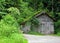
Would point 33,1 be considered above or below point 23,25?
above

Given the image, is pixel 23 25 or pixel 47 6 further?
pixel 47 6

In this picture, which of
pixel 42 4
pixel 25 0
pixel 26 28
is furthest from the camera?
pixel 25 0

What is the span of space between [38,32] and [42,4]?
37.6 feet

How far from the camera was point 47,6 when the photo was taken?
173 feet

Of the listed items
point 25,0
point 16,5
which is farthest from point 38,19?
point 25,0

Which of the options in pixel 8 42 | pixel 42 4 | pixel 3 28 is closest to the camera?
pixel 8 42

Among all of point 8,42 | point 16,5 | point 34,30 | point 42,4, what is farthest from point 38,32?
point 8,42

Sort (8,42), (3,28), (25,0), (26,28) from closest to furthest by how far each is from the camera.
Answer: (8,42), (3,28), (26,28), (25,0)

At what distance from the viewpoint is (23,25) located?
1647 inches

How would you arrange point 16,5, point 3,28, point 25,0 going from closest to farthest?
point 3,28 → point 16,5 → point 25,0

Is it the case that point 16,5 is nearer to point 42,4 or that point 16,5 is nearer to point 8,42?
point 42,4

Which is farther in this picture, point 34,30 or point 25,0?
point 25,0

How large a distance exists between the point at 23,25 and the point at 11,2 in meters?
4.44

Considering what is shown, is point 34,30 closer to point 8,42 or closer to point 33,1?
point 33,1
